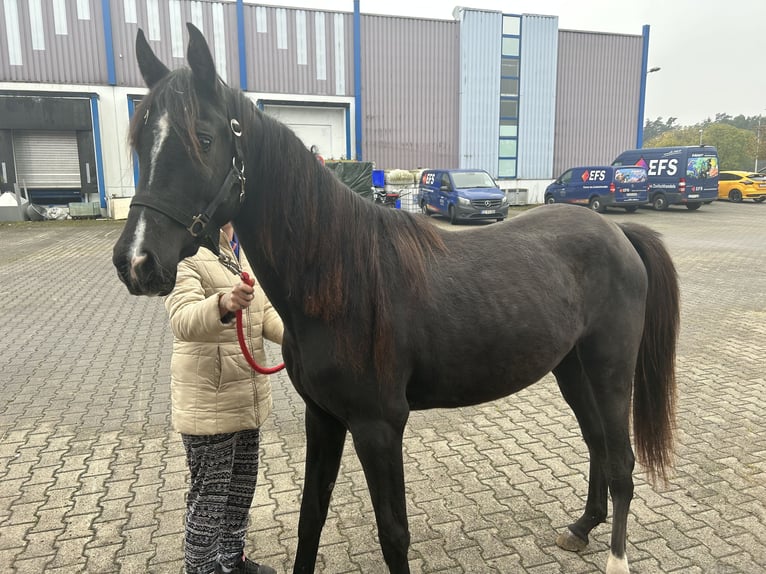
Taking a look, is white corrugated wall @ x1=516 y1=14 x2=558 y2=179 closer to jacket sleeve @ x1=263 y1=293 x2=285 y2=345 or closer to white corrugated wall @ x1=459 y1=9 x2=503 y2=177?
white corrugated wall @ x1=459 y1=9 x2=503 y2=177

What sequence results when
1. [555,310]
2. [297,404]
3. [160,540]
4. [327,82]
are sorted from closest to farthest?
[555,310] → [160,540] → [297,404] → [327,82]

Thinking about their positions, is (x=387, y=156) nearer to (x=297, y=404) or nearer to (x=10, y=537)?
(x=297, y=404)

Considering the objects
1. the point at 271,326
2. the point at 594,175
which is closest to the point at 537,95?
the point at 594,175

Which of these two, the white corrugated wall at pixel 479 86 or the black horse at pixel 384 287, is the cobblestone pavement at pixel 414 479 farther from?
the white corrugated wall at pixel 479 86

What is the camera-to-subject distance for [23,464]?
3459mm

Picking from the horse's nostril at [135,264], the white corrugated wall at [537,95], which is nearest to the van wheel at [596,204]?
the white corrugated wall at [537,95]

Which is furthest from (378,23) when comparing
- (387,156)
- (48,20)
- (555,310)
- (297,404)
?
(555,310)

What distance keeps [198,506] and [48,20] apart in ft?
79.6

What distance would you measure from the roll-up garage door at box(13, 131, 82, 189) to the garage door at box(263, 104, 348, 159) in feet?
29.4

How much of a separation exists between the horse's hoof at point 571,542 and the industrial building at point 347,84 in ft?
63.1

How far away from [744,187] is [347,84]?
21580mm

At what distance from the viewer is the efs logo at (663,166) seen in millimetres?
21578

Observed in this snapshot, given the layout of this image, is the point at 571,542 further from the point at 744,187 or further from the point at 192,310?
the point at 744,187

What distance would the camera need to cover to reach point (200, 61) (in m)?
1.51
